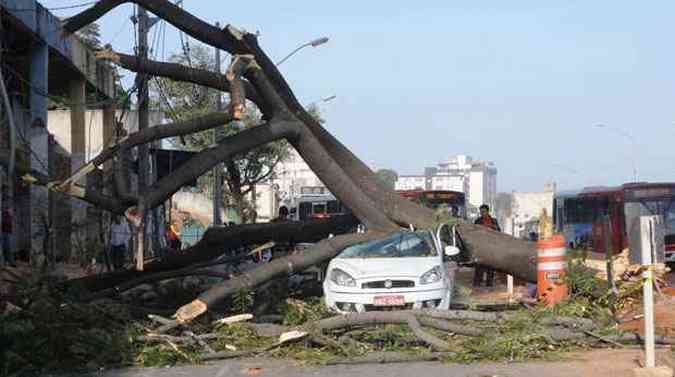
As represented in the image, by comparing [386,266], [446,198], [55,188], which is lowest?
[386,266]

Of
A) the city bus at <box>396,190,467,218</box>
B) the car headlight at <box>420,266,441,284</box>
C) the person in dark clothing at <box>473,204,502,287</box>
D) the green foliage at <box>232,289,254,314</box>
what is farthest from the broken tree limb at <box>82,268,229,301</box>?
the city bus at <box>396,190,467,218</box>

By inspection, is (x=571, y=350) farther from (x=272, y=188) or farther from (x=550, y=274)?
(x=272, y=188)

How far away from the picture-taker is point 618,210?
2962 cm

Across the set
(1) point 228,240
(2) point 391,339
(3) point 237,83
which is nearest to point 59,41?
(1) point 228,240

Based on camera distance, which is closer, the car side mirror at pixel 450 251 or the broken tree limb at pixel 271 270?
the broken tree limb at pixel 271 270

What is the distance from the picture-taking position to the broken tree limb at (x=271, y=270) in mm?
12445

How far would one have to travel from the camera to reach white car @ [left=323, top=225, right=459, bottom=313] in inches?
523

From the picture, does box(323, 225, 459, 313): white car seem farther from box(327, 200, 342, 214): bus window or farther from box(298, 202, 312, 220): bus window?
box(298, 202, 312, 220): bus window

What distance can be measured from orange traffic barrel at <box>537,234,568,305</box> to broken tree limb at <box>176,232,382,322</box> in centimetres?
261

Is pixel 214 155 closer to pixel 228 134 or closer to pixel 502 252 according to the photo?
pixel 502 252

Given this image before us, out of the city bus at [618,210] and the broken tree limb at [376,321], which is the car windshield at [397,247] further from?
the city bus at [618,210]

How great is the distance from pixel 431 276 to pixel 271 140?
3.79m

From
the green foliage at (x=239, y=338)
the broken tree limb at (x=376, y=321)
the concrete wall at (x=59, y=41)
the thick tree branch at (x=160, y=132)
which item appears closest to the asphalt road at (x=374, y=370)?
the broken tree limb at (x=376, y=321)

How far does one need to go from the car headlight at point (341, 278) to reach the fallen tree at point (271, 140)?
732mm
